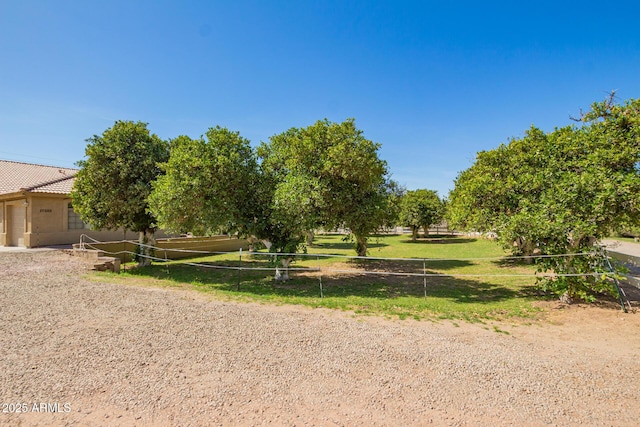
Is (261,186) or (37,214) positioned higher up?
(261,186)

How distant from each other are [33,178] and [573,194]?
3013cm

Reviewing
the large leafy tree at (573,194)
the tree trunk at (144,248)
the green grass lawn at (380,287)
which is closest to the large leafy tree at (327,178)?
the green grass lawn at (380,287)

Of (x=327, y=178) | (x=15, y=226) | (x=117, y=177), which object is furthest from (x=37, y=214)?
(x=327, y=178)

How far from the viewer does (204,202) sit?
11391mm

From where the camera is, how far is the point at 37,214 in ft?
61.9

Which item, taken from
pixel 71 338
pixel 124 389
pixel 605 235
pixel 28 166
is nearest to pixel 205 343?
pixel 124 389

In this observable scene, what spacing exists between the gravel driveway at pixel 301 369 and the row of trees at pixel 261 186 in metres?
4.30

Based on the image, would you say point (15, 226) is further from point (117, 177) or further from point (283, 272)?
point (283, 272)

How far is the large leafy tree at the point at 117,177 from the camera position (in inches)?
557

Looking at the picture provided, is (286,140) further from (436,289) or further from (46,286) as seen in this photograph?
(46,286)

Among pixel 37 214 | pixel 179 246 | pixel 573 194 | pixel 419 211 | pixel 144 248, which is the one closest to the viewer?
pixel 573 194

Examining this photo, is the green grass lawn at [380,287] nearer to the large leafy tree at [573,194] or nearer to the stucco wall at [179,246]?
the large leafy tree at [573,194]

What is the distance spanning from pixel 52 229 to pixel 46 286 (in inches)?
501

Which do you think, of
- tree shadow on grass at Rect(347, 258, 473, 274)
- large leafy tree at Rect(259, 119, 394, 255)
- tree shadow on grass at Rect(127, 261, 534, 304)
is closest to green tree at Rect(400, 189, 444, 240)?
tree shadow on grass at Rect(347, 258, 473, 274)
